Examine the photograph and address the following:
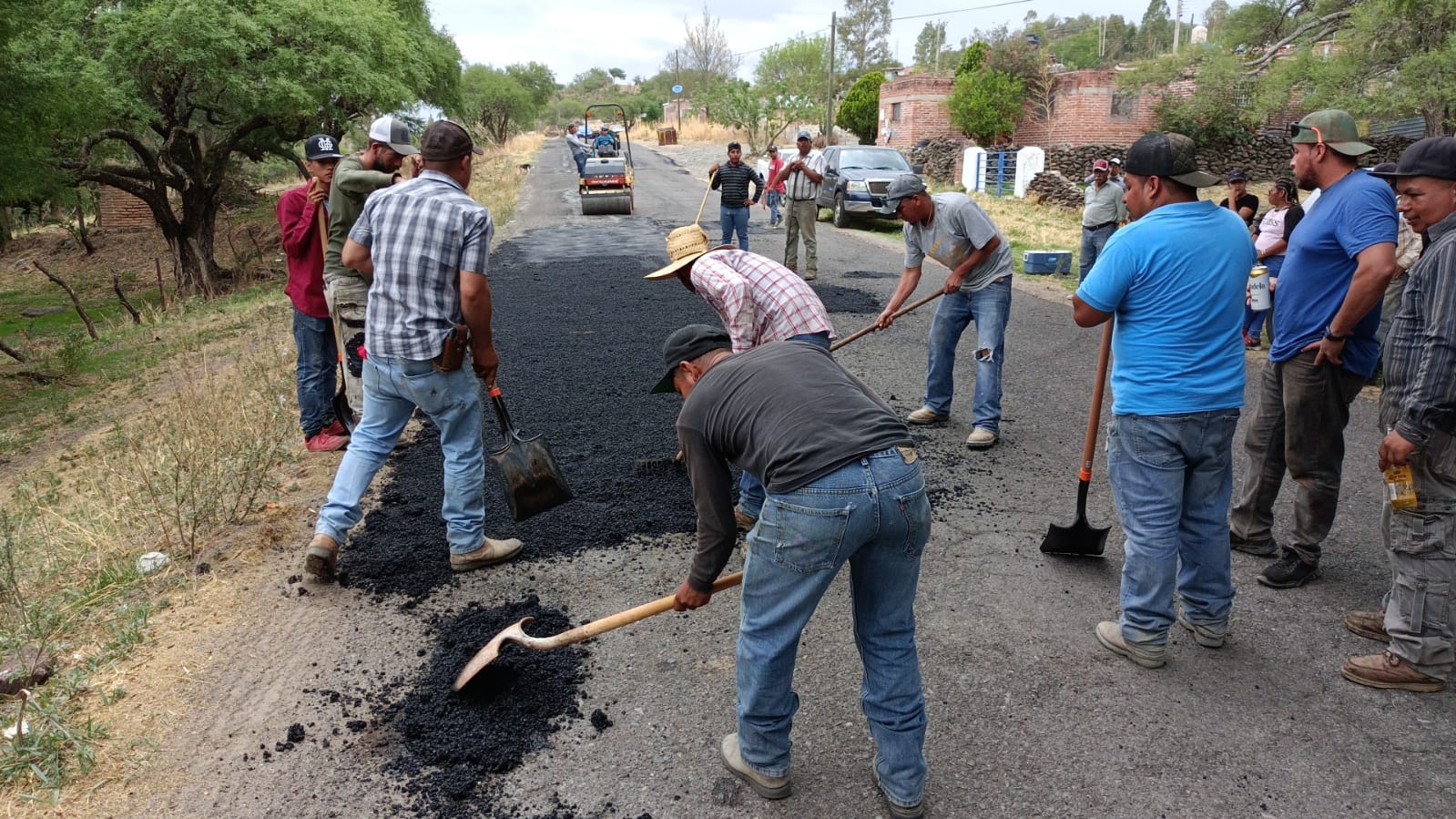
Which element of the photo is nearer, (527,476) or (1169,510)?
(1169,510)

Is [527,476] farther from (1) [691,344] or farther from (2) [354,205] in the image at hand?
(2) [354,205]

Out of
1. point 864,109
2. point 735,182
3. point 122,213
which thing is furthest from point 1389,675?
point 864,109

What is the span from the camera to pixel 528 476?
425 cm

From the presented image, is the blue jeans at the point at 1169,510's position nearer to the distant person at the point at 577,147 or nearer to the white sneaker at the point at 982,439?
the white sneaker at the point at 982,439

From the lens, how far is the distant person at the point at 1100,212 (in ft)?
34.0

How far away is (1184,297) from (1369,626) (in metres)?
1.54

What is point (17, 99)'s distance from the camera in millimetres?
11602

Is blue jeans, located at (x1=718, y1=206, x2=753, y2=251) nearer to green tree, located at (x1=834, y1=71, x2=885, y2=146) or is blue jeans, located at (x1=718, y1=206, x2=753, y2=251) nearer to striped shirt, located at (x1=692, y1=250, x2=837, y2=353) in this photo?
striped shirt, located at (x1=692, y1=250, x2=837, y2=353)

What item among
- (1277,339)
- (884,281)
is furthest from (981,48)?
(1277,339)

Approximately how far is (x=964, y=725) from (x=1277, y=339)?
86.6 inches

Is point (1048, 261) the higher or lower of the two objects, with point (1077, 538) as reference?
higher

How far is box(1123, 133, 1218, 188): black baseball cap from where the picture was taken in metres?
3.15

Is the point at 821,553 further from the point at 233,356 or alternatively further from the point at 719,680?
the point at 233,356

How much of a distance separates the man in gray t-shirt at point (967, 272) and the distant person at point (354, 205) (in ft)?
9.37
